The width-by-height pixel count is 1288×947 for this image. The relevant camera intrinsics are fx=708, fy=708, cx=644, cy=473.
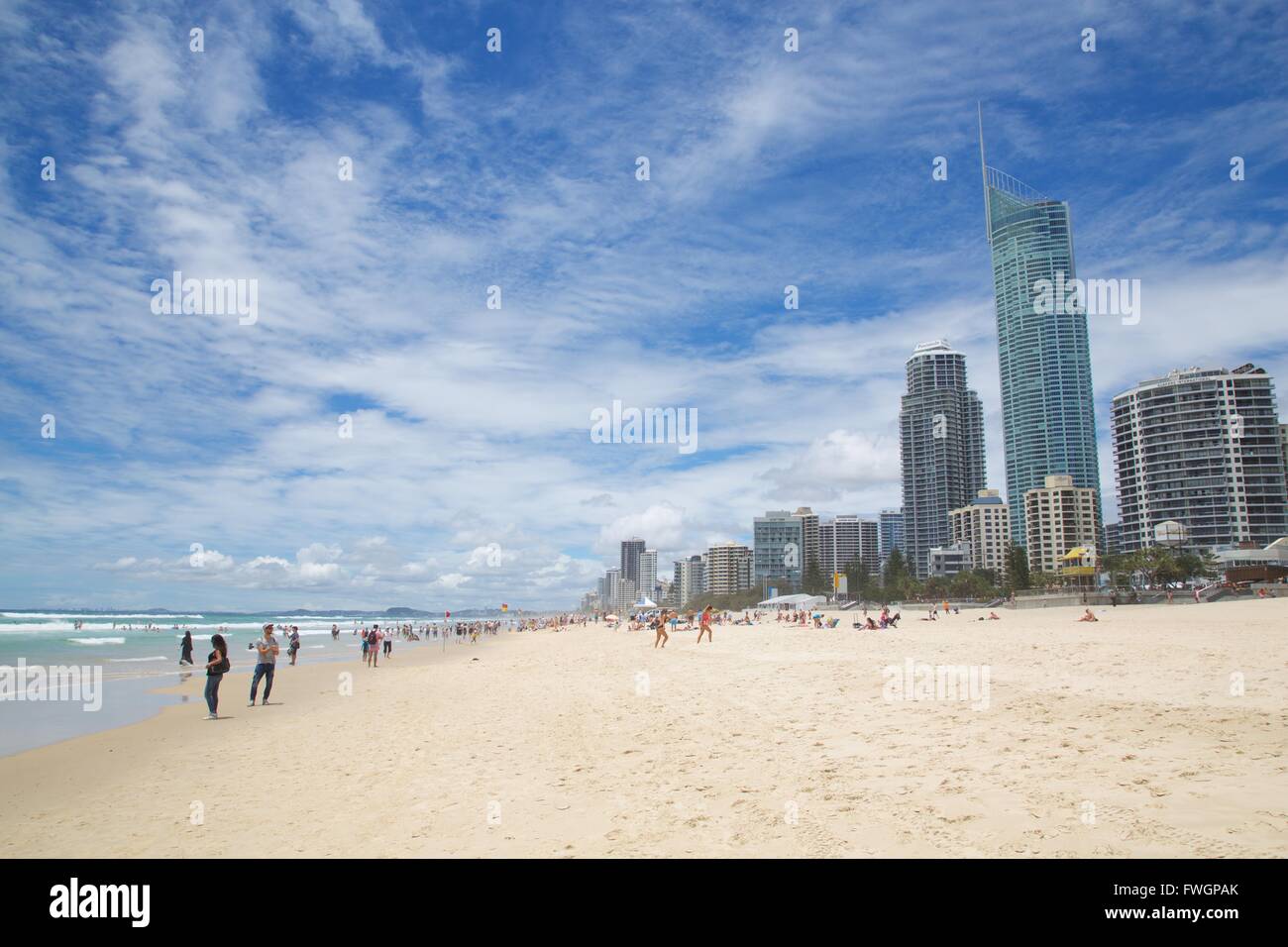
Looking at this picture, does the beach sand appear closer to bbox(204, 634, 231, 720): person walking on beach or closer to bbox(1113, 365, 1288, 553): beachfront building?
bbox(204, 634, 231, 720): person walking on beach

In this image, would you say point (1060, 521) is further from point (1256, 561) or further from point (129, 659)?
point (129, 659)

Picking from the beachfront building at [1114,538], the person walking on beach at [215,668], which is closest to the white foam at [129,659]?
the person walking on beach at [215,668]

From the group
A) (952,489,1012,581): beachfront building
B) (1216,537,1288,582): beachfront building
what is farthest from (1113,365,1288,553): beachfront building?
(952,489,1012,581): beachfront building

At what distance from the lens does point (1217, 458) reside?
13862 centimetres

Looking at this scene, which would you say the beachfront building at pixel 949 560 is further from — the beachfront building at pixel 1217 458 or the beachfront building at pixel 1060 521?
the beachfront building at pixel 1217 458

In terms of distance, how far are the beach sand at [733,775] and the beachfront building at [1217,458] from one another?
155 m

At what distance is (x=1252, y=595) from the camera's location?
5594 cm

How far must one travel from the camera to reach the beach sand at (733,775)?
20.0 feet

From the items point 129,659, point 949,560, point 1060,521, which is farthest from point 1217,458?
point 129,659

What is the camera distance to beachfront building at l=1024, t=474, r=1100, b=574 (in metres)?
162

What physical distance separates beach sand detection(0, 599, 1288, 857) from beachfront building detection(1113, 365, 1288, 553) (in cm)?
15520
